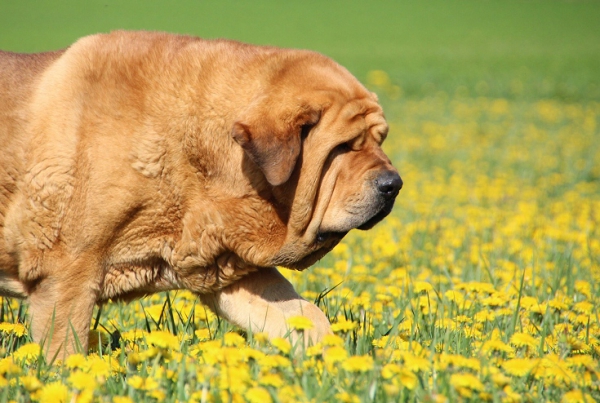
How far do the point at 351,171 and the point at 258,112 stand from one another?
491 millimetres

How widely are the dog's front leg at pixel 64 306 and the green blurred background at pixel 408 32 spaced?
52.6 ft

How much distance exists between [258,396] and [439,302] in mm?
1950

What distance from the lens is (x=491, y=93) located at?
18.2m

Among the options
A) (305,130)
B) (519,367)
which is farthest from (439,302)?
(519,367)

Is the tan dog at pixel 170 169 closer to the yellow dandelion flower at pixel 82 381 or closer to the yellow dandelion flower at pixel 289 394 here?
the yellow dandelion flower at pixel 82 381

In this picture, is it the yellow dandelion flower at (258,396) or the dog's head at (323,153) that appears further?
the dog's head at (323,153)

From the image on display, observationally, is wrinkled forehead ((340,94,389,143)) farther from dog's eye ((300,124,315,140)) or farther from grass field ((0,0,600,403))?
grass field ((0,0,600,403))

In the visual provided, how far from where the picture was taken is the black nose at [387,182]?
3186mm

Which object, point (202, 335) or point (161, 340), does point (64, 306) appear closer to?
point (202, 335)

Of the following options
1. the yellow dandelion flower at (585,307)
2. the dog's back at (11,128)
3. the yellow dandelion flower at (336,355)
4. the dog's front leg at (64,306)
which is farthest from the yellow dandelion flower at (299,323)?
the yellow dandelion flower at (585,307)

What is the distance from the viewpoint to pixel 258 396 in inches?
85.6

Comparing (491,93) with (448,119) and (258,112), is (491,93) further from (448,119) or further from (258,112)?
(258,112)

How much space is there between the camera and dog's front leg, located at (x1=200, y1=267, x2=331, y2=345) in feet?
11.2

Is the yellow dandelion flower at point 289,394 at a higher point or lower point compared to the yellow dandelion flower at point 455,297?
higher
